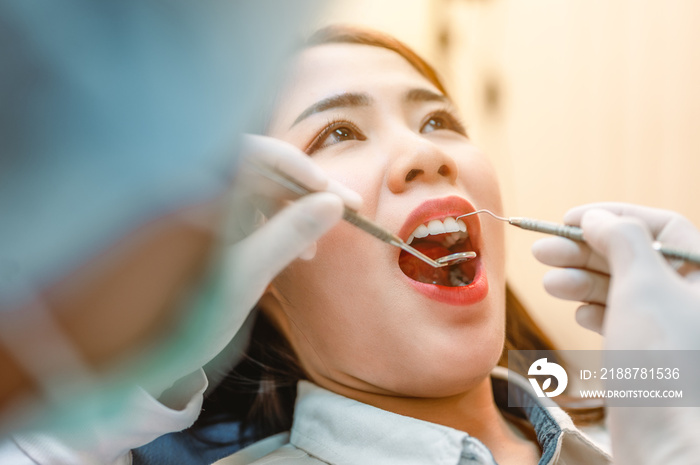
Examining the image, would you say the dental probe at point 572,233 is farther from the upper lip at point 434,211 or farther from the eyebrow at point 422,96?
the eyebrow at point 422,96

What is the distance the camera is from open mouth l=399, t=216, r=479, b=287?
994 mm

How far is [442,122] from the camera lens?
3.62 ft

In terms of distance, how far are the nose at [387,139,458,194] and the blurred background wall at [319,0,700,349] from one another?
1.00 meters

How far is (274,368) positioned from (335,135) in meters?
0.55

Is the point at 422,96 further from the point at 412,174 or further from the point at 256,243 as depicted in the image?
the point at 256,243

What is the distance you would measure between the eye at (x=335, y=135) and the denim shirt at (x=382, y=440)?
0.46 meters

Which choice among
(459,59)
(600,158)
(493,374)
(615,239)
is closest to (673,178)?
(600,158)

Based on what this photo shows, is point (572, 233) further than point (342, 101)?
No

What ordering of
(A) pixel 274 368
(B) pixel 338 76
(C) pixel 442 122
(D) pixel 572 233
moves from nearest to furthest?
(D) pixel 572 233 → (B) pixel 338 76 → (C) pixel 442 122 → (A) pixel 274 368

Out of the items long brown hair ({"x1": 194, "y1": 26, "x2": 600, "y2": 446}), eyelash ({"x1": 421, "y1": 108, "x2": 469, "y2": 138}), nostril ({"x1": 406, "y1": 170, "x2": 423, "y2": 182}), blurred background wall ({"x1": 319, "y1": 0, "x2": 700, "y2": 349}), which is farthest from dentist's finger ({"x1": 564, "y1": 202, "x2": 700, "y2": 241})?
blurred background wall ({"x1": 319, "y1": 0, "x2": 700, "y2": 349})

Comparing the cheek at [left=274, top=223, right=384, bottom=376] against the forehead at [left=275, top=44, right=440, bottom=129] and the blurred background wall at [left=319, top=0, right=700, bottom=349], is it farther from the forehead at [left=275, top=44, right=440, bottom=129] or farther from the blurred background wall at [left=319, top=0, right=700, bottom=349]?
the blurred background wall at [left=319, top=0, right=700, bottom=349]

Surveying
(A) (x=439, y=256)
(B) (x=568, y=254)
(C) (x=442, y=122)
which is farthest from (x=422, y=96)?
(B) (x=568, y=254)

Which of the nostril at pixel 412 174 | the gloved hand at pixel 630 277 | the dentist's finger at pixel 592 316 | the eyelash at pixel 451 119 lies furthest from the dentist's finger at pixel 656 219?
the eyelash at pixel 451 119

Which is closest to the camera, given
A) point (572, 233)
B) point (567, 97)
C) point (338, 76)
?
point (572, 233)
